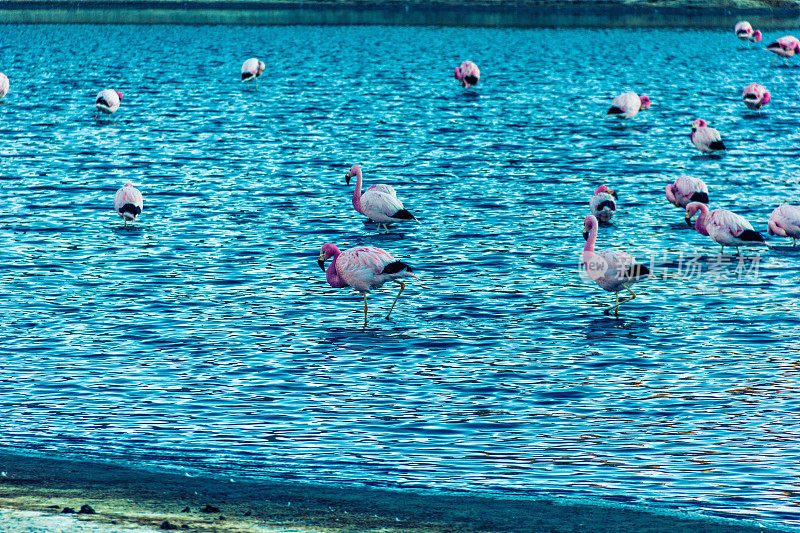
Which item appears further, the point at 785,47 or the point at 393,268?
the point at 785,47

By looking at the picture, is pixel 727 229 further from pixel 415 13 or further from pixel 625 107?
pixel 415 13

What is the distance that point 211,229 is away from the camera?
23781 millimetres

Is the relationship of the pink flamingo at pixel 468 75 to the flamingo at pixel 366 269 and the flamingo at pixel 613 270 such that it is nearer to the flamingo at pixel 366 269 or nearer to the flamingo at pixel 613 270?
the flamingo at pixel 613 270

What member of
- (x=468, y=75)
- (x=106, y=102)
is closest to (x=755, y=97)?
(x=468, y=75)

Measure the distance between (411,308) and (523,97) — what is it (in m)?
34.5

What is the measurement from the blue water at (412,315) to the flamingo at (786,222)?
1.29 ft

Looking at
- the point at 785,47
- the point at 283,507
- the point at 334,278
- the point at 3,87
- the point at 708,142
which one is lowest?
the point at 283,507

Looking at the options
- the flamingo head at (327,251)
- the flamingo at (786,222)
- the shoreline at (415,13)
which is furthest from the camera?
the shoreline at (415,13)

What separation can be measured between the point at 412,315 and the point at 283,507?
7.84 metres

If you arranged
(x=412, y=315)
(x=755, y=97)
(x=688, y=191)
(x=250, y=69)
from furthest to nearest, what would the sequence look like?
(x=250, y=69)
(x=755, y=97)
(x=688, y=191)
(x=412, y=315)

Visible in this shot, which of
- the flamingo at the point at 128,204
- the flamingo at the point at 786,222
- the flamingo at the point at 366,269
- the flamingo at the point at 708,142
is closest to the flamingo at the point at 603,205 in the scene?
the flamingo at the point at 786,222

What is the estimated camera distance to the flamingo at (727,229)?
21188 millimetres

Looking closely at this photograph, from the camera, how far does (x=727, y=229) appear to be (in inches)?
840

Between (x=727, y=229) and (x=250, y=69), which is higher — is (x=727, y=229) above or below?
below
